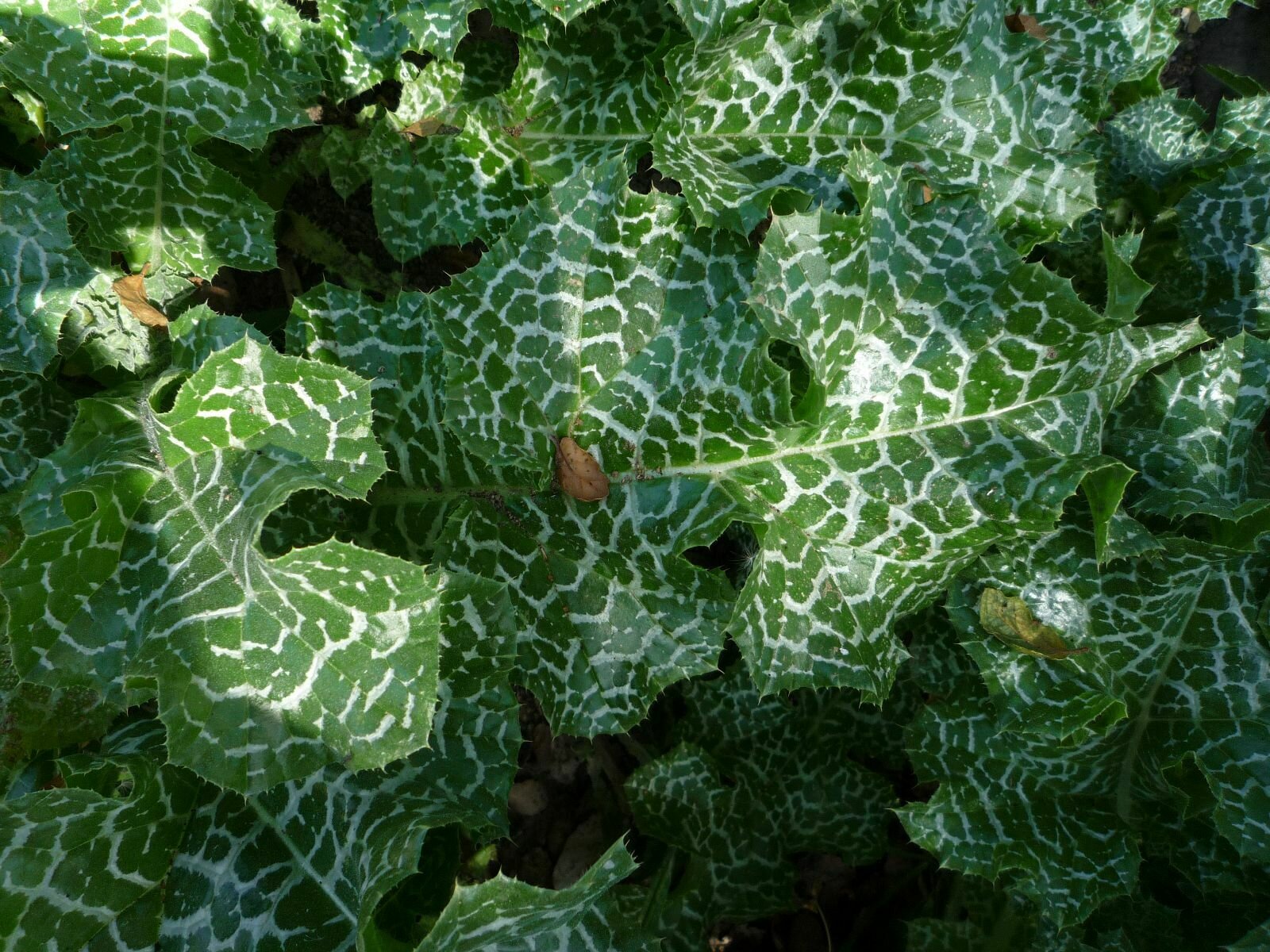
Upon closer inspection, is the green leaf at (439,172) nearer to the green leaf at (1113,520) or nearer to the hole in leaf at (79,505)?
the hole in leaf at (79,505)

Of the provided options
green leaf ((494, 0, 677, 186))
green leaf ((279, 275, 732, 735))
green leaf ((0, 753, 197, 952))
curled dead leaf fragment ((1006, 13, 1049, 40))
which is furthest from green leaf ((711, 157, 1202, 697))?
green leaf ((0, 753, 197, 952))

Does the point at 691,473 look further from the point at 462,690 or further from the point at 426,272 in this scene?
the point at 426,272

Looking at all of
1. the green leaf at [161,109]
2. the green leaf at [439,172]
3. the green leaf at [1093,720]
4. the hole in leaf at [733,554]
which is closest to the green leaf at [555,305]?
the green leaf at [439,172]

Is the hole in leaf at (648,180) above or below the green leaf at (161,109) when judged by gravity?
below

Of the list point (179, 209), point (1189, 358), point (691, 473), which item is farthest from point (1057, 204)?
point (179, 209)

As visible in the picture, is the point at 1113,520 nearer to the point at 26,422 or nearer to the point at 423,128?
the point at 423,128

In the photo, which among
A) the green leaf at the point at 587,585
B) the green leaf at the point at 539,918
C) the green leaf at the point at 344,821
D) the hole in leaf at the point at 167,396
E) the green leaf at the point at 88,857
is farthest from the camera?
the hole in leaf at the point at 167,396

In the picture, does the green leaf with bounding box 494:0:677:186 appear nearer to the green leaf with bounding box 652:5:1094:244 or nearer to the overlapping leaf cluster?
the overlapping leaf cluster
